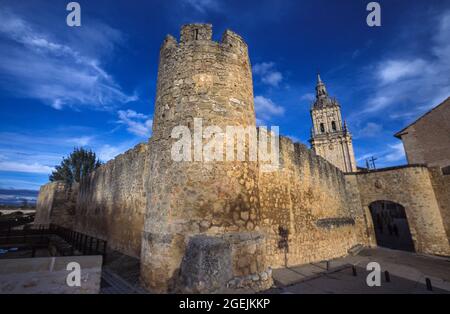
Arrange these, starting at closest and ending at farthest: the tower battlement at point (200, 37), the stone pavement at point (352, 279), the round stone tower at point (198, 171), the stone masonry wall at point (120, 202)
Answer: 1. the round stone tower at point (198, 171)
2. the tower battlement at point (200, 37)
3. the stone pavement at point (352, 279)
4. the stone masonry wall at point (120, 202)

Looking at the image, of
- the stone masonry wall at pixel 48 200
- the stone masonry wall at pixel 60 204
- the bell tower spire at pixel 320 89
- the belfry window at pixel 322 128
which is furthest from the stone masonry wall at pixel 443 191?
the bell tower spire at pixel 320 89

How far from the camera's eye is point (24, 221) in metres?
19.1

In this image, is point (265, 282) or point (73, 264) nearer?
point (73, 264)

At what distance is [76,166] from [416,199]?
41.1 meters

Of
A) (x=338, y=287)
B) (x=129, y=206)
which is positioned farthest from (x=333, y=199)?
(x=129, y=206)

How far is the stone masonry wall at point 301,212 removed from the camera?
7.26 metres

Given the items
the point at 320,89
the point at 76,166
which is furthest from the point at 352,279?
the point at 320,89

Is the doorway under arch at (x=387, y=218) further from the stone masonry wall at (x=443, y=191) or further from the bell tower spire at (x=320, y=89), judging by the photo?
the bell tower spire at (x=320, y=89)

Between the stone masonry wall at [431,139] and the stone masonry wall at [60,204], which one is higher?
the stone masonry wall at [431,139]

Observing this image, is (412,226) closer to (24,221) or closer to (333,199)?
(333,199)

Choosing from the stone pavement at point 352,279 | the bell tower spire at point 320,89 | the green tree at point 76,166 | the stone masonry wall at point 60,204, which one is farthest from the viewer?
the bell tower spire at point 320,89

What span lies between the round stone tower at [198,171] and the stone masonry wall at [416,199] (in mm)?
13046

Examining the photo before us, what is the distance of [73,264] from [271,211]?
20.3ft

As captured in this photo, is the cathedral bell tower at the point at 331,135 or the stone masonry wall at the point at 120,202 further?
the cathedral bell tower at the point at 331,135
